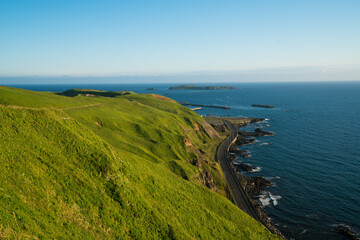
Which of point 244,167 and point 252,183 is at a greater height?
point 244,167

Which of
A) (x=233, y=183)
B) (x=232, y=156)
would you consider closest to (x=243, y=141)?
(x=232, y=156)

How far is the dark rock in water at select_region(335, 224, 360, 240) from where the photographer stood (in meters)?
45.6

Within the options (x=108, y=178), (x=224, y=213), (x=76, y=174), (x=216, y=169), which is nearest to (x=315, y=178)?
(x=216, y=169)

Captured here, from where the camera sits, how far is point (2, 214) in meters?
20.4

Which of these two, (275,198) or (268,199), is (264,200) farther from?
(275,198)

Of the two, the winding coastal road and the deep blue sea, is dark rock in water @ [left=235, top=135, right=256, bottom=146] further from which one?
the winding coastal road

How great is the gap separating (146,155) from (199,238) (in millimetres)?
29839

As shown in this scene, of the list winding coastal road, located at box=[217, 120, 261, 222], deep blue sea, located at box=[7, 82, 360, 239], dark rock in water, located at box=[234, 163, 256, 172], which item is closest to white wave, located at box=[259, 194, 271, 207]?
deep blue sea, located at box=[7, 82, 360, 239]

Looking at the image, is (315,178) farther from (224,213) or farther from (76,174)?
(76,174)

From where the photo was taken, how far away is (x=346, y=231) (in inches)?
1848

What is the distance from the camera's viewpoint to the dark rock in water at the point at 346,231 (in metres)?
45.6

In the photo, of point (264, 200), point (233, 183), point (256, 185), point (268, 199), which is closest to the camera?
point (264, 200)

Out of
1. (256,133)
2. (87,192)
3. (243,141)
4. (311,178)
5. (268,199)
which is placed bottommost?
(268,199)

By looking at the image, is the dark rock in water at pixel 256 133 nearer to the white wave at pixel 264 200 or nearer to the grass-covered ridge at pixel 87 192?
the white wave at pixel 264 200
